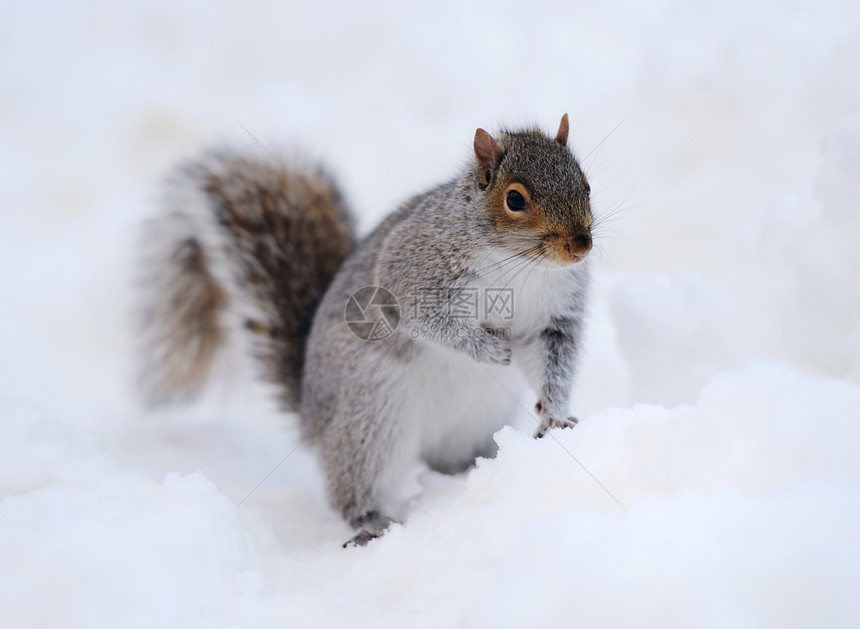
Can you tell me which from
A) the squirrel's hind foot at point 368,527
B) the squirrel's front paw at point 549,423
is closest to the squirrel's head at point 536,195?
the squirrel's front paw at point 549,423

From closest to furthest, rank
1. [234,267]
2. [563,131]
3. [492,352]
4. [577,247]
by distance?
[577,247]
[492,352]
[563,131]
[234,267]

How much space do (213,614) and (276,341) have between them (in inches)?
40.2

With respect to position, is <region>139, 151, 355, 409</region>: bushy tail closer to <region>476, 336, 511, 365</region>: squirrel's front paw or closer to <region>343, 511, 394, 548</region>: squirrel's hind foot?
<region>343, 511, 394, 548</region>: squirrel's hind foot

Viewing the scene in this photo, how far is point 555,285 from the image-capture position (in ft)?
4.60

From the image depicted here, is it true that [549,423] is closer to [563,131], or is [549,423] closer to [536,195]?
[536,195]

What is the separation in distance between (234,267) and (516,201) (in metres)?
0.88

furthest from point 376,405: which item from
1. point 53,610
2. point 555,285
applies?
point 53,610

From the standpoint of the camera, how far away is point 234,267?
1863 millimetres

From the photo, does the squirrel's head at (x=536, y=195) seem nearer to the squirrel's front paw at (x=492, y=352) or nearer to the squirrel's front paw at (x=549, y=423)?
the squirrel's front paw at (x=492, y=352)

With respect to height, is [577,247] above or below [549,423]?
above

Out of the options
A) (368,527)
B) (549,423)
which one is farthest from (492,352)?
(368,527)

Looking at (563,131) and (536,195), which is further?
(563,131)

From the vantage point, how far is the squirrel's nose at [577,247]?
1175mm

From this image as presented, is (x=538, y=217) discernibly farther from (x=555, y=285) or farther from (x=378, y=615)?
(x=378, y=615)
